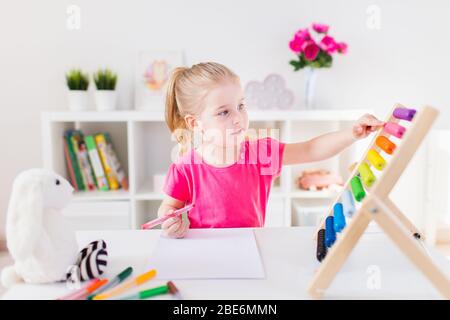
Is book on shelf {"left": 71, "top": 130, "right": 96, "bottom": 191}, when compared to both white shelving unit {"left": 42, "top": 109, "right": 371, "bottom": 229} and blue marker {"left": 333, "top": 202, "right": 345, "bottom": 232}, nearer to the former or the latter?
white shelving unit {"left": 42, "top": 109, "right": 371, "bottom": 229}

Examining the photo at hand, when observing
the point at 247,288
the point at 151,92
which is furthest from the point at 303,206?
the point at 247,288


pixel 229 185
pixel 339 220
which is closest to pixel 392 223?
pixel 339 220

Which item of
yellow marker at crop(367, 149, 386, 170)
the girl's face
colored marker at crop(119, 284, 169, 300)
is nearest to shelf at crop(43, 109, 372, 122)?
the girl's face

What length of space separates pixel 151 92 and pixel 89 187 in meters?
0.62

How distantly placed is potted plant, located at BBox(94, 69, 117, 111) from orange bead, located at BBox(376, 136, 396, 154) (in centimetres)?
166

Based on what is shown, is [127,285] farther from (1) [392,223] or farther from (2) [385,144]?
(2) [385,144]

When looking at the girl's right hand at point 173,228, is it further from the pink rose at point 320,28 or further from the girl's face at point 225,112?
the pink rose at point 320,28

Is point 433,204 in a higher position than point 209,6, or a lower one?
lower

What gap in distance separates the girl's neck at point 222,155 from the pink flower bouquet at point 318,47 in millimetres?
1166

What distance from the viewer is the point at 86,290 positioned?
68cm

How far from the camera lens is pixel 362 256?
2.79 feet

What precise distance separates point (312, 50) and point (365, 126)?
1381 mm
